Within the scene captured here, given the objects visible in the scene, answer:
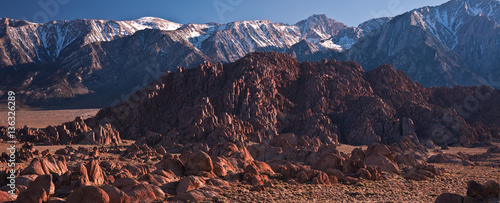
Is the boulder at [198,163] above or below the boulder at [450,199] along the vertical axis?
above

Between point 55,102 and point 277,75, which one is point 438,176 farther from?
point 55,102

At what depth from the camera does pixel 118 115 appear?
87188mm

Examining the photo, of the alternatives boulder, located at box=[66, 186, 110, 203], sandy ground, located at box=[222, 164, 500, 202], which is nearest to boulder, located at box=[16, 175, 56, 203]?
boulder, located at box=[66, 186, 110, 203]

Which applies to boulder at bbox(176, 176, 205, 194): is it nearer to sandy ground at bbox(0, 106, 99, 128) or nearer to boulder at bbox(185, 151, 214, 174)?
boulder at bbox(185, 151, 214, 174)

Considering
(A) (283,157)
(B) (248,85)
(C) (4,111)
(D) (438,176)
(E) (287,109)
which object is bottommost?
(D) (438,176)

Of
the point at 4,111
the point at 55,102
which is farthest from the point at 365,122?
the point at 55,102

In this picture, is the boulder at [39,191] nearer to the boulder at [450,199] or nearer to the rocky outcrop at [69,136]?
the boulder at [450,199]

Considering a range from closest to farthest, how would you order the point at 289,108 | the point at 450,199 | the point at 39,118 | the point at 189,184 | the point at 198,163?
the point at 450,199, the point at 189,184, the point at 198,163, the point at 289,108, the point at 39,118

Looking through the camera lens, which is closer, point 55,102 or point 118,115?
point 118,115

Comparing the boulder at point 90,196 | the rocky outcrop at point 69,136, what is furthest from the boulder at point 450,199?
the rocky outcrop at point 69,136

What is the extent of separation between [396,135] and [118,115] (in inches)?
2547

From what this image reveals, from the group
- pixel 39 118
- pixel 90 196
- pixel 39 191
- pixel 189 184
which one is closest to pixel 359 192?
pixel 189 184

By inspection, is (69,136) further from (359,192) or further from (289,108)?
(359,192)

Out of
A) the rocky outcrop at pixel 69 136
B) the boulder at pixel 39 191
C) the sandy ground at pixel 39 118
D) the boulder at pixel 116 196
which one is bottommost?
the boulder at pixel 116 196
